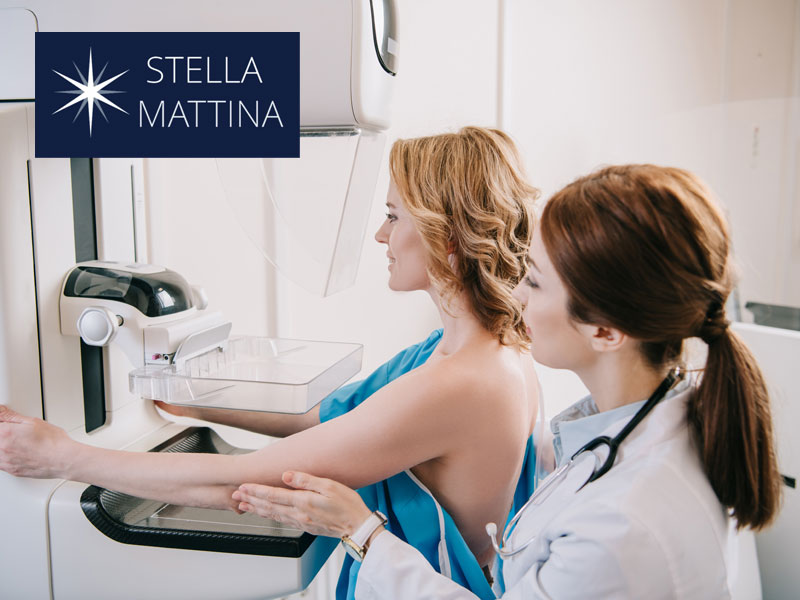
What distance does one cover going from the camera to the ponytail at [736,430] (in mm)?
778

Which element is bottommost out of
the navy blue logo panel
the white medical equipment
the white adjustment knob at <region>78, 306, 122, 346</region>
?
the white medical equipment

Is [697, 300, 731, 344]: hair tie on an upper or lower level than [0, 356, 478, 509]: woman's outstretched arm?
upper

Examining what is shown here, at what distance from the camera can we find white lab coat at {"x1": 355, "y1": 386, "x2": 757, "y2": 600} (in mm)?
718

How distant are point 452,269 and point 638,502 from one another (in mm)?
532

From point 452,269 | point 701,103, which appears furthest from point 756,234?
point 452,269

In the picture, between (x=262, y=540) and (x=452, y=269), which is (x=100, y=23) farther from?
(x=262, y=540)

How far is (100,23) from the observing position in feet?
3.16

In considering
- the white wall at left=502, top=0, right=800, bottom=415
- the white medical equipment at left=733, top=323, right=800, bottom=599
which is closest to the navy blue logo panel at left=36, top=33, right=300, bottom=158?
the white wall at left=502, top=0, right=800, bottom=415

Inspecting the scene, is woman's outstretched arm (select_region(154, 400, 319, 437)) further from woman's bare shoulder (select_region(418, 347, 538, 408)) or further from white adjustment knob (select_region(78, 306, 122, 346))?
woman's bare shoulder (select_region(418, 347, 538, 408))

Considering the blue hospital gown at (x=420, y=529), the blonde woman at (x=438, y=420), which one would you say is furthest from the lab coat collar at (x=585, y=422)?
the blue hospital gown at (x=420, y=529)

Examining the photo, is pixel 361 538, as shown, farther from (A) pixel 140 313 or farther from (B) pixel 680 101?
(B) pixel 680 101

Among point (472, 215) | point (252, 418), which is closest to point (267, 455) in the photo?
point (252, 418)

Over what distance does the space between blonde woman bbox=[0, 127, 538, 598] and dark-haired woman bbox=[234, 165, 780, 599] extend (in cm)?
18

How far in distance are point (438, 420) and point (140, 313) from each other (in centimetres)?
53
